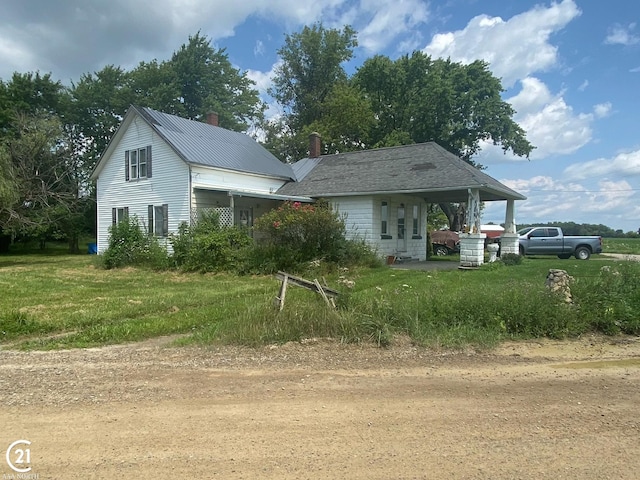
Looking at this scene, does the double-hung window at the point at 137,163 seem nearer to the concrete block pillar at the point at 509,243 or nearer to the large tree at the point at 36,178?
the large tree at the point at 36,178

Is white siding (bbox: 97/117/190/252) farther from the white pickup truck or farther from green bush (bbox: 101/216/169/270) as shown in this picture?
the white pickup truck

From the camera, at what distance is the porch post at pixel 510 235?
1906 cm

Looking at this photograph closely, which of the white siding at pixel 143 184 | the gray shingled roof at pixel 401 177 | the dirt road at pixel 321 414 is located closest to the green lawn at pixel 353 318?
the dirt road at pixel 321 414

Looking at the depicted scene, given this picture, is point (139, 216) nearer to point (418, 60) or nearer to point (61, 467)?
point (61, 467)

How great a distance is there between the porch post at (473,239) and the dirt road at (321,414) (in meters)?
10.1

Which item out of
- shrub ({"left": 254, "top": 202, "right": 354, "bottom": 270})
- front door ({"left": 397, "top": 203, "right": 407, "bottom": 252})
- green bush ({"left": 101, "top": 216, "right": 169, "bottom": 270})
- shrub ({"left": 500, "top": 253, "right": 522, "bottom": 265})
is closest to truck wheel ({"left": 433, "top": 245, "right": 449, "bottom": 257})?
front door ({"left": 397, "top": 203, "right": 407, "bottom": 252})

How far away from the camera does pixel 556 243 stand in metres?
23.3

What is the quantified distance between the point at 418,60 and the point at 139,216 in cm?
2638

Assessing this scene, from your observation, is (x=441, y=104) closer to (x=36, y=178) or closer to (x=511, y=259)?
(x=511, y=259)

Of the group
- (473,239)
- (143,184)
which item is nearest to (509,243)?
(473,239)

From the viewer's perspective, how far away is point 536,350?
5938mm

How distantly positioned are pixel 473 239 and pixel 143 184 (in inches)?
599

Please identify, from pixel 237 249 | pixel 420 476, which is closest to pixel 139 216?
pixel 237 249

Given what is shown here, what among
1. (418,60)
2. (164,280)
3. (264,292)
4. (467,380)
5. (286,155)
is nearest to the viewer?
(467,380)
